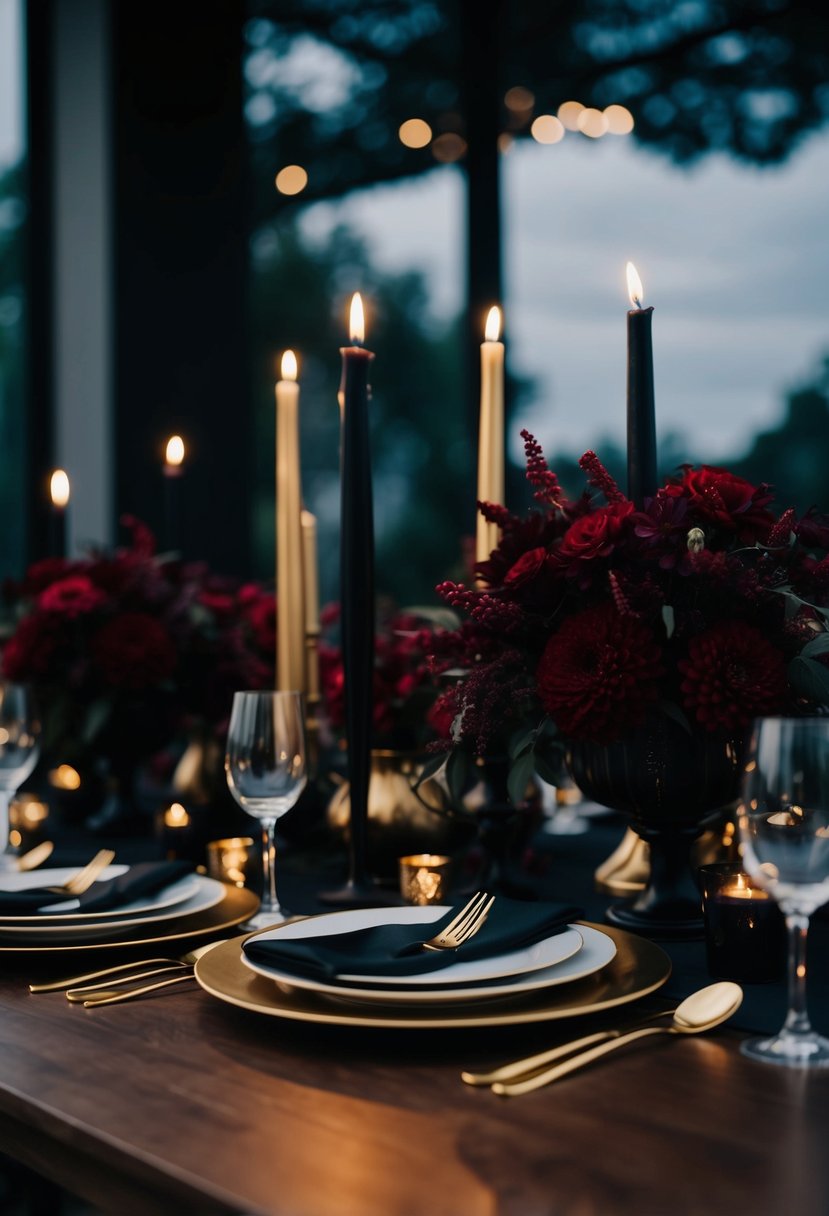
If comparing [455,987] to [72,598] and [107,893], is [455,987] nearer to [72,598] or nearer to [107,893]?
[107,893]

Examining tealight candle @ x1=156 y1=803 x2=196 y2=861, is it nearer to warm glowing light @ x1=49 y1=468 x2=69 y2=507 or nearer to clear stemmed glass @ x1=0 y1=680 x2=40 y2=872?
clear stemmed glass @ x1=0 y1=680 x2=40 y2=872

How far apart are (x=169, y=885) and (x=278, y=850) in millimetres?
343

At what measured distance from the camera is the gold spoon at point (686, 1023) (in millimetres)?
656

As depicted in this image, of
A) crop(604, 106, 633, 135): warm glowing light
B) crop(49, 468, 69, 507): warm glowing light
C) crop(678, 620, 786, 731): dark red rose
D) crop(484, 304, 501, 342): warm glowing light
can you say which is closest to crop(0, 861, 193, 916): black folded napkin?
crop(678, 620, 786, 731): dark red rose

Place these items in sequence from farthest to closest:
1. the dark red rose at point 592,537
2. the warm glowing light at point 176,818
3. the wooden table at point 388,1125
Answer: the warm glowing light at point 176,818 < the dark red rose at point 592,537 < the wooden table at point 388,1125

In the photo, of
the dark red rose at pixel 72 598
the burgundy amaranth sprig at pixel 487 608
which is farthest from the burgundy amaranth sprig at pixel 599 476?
the dark red rose at pixel 72 598

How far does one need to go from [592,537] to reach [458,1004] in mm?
352

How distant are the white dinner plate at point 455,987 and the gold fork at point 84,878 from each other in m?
0.31

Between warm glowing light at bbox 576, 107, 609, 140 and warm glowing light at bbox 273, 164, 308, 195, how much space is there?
2.42 feet

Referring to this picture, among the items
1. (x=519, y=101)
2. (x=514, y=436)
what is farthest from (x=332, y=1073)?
(x=519, y=101)

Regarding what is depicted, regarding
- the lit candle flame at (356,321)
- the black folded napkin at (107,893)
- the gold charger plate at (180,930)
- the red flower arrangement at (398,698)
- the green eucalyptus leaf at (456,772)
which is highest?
Answer: the lit candle flame at (356,321)

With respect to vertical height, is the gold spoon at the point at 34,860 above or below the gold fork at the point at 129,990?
above

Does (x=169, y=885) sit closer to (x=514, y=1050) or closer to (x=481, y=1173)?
(x=514, y=1050)

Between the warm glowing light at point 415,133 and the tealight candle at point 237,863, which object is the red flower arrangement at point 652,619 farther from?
the warm glowing light at point 415,133
